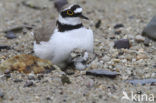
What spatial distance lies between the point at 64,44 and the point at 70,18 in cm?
42

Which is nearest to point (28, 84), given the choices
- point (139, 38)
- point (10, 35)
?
point (10, 35)

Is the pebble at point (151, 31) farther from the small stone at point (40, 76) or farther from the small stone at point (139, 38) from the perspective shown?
the small stone at point (40, 76)

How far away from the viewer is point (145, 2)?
27.0ft

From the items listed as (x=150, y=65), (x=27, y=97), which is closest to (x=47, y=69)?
(x=27, y=97)

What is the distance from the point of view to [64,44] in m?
4.44

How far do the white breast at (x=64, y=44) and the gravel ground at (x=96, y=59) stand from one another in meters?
0.24

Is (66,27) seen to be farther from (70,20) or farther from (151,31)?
(151,31)

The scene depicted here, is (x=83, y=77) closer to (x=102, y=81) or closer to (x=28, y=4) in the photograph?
(x=102, y=81)

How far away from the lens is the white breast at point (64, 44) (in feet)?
14.6

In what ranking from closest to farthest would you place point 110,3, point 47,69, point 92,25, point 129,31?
point 47,69 < point 129,31 < point 92,25 < point 110,3

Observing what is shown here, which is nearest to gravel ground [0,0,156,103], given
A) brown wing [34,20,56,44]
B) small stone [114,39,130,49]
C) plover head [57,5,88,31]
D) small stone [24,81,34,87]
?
small stone [24,81,34,87]

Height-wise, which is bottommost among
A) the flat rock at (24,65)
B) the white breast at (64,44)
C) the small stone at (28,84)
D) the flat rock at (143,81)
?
the flat rock at (143,81)

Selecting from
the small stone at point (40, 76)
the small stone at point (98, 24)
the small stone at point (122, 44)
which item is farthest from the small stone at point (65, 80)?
the small stone at point (98, 24)

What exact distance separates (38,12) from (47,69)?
11.2 feet
